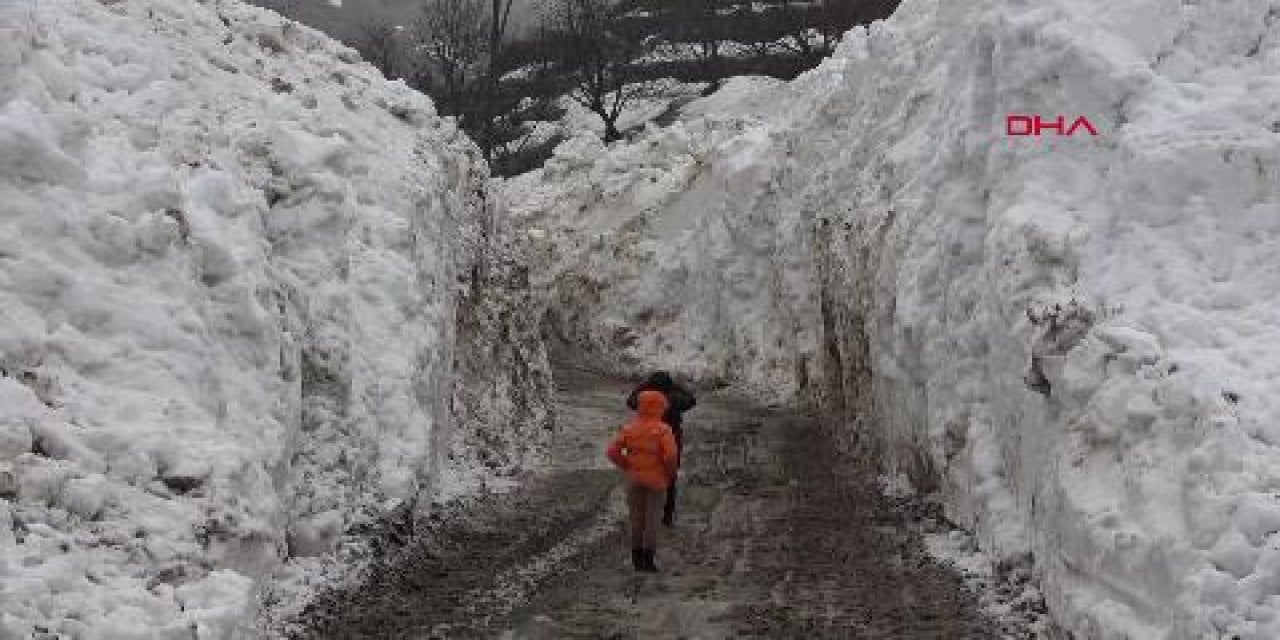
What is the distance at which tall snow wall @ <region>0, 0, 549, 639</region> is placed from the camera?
6.36m

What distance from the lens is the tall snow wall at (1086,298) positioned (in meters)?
6.66

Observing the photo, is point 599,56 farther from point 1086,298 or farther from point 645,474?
point 1086,298

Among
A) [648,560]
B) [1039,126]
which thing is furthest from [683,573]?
[1039,126]

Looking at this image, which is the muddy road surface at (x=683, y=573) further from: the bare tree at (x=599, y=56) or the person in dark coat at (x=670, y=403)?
the bare tree at (x=599, y=56)

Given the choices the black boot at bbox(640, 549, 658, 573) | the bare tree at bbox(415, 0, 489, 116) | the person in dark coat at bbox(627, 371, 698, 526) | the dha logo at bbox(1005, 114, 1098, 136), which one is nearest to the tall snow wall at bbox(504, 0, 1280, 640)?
the dha logo at bbox(1005, 114, 1098, 136)

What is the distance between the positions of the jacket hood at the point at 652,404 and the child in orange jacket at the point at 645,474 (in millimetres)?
25

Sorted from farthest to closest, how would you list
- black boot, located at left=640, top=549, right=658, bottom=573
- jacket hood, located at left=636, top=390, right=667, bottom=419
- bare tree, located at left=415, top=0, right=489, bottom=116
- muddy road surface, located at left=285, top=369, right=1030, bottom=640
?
bare tree, located at left=415, top=0, right=489, bottom=116 < jacket hood, located at left=636, top=390, right=667, bottom=419 < black boot, located at left=640, top=549, right=658, bottom=573 < muddy road surface, located at left=285, top=369, right=1030, bottom=640

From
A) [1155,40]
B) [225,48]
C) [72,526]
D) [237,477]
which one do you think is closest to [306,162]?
[225,48]

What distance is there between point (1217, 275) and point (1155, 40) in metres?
2.75

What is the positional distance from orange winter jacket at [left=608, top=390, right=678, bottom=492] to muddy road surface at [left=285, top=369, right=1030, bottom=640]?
774 mm

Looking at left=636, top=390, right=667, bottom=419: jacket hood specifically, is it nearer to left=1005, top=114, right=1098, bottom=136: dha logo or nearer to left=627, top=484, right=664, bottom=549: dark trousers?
left=627, top=484, right=664, bottom=549: dark trousers

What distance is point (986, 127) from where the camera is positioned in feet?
36.3

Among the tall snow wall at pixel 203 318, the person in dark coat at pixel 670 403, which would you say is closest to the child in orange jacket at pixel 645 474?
the person in dark coat at pixel 670 403

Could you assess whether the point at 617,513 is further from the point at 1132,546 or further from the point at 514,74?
the point at 514,74
